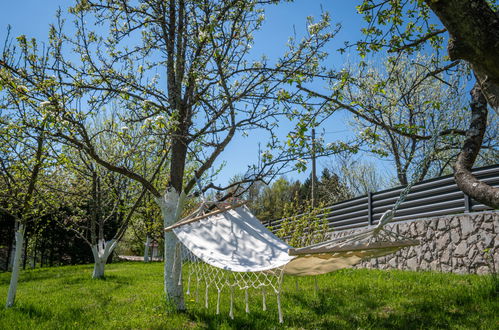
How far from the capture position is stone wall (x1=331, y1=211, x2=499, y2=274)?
5.09m

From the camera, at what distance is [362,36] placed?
4.03m

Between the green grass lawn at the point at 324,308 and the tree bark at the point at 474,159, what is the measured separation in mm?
1433

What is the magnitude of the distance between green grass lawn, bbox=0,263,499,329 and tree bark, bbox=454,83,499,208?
56.4 inches

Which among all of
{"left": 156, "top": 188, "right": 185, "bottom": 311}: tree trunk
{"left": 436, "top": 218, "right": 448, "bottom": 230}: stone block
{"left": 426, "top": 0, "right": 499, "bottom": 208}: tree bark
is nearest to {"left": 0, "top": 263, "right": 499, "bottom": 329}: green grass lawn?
{"left": 156, "top": 188, "right": 185, "bottom": 311}: tree trunk

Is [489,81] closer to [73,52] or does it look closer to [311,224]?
[73,52]

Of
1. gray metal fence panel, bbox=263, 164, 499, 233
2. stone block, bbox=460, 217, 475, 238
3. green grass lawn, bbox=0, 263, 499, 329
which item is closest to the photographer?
green grass lawn, bbox=0, 263, 499, 329

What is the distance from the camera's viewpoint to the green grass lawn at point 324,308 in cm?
354

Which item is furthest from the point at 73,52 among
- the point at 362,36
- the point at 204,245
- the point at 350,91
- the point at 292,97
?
the point at 350,91

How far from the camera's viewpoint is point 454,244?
18.4ft

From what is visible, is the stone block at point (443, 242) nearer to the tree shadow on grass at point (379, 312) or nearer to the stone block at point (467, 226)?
the stone block at point (467, 226)

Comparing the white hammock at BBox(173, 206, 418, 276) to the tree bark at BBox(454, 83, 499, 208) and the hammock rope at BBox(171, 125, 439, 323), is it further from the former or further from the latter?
the tree bark at BBox(454, 83, 499, 208)

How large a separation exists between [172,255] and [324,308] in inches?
69.1

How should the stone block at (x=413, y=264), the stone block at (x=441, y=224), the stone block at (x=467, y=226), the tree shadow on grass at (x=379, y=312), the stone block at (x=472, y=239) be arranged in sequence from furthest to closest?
1. the stone block at (x=413, y=264)
2. the stone block at (x=441, y=224)
3. the stone block at (x=467, y=226)
4. the stone block at (x=472, y=239)
5. the tree shadow on grass at (x=379, y=312)

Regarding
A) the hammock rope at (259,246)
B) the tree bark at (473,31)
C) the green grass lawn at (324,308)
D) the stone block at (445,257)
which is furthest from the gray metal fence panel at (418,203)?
the tree bark at (473,31)
